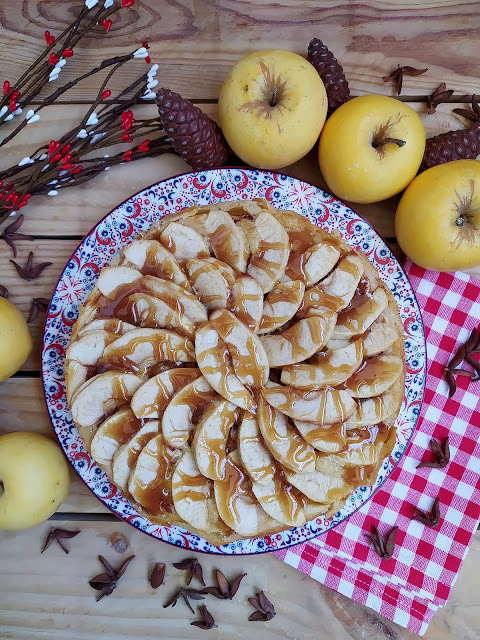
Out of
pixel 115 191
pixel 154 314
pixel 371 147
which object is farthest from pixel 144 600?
pixel 371 147

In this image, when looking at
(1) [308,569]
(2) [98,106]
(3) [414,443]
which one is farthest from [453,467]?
(2) [98,106]

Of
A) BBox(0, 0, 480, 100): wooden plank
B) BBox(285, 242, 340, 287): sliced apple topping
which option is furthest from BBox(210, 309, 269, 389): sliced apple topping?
BBox(0, 0, 480, 100): wooden plank

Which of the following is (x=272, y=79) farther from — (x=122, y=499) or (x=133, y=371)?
(x=122, y=499)

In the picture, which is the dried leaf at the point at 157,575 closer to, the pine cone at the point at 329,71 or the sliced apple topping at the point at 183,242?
the sliced apple topping at the point at 183,242

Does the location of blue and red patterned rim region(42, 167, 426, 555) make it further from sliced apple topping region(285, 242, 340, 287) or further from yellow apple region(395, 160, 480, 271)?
sliced apple topping region(285, 242, 340, 287)

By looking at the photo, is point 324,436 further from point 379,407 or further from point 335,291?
point 335,291

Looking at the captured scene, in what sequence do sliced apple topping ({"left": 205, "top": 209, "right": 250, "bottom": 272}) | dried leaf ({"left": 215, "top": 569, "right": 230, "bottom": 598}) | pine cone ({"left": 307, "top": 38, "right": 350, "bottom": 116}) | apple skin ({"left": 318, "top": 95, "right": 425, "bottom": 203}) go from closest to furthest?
sliced apple topping ({"left": 205, "top": 209, "right": 250, "bottom": 272})
apple skin ({"left": 318, "top": 95, "right": 425, "bottom": 203})
pine cone ({"left": 307, "top": 38, "right": 350, "bottom": 116})
dried leaf ({"left": 215, "top": 569, "right": 230, "bottom": 598})
